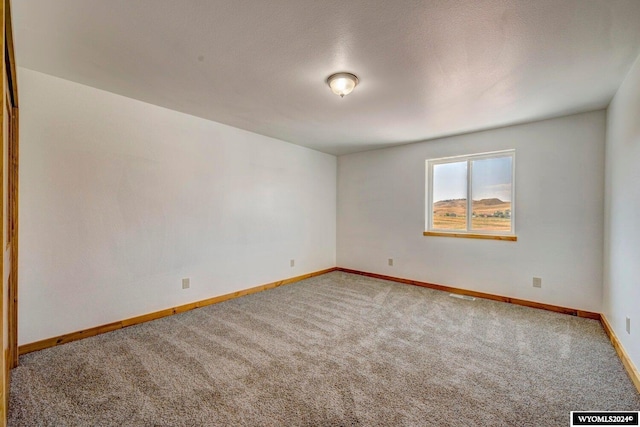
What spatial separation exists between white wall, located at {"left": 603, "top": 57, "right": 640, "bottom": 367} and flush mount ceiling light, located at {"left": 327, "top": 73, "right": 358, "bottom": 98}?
2072 mm

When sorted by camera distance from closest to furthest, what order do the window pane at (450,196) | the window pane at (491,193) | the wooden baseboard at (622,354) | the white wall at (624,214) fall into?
the wooden baseboard at (622,354) < the white wall at (624,214) < the window pane at (491,193) < the window pane at (450,196)


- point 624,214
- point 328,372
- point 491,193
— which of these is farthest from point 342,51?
point 491,193

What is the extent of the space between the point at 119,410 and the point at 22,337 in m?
1.40

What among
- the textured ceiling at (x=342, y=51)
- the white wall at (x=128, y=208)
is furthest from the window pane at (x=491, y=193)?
the white wall at (x=128, y=208)

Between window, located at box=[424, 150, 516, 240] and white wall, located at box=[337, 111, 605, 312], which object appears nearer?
white wall, located at box=[337, 111, 605, 312]

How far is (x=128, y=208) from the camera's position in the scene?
2.94 metres

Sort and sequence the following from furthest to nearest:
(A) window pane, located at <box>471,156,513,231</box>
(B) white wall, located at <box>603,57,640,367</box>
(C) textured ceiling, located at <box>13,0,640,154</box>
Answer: (A) window pane, located at <box>471,156,513,231</box> → (B) white wall, located at <box>603,57,640,367</box> → (C) textured ceiling, located at <box>13,0,640,154</box>

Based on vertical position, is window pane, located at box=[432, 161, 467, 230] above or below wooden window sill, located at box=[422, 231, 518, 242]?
above

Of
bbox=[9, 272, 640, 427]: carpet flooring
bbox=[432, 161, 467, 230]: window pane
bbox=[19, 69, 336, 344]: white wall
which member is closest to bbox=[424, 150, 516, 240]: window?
bbox=[432, 161, 467, 230]: window pane

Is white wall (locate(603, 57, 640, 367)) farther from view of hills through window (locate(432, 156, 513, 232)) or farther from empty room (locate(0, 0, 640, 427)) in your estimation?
view of hills through window (locate(432, 156, 513, 232))

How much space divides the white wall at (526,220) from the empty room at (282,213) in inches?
1.0

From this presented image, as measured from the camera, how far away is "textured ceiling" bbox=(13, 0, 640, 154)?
164 cm

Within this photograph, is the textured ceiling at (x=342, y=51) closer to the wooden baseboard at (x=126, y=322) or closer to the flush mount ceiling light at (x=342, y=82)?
the flush mount ceiling light at (x=342, y=82)

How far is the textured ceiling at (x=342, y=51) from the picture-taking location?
1640mm
